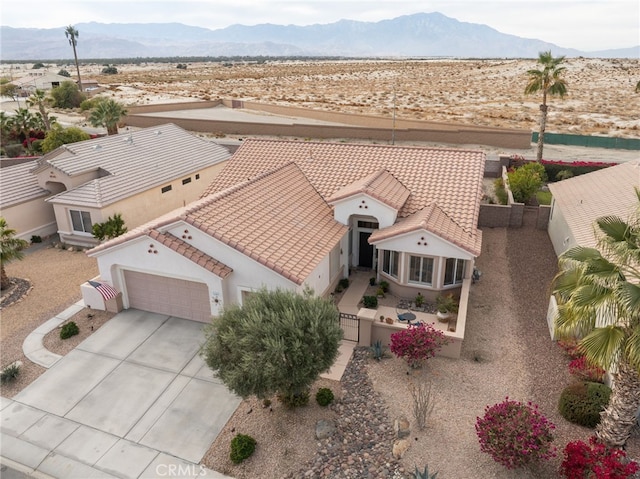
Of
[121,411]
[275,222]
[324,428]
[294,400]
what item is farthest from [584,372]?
[121,411]

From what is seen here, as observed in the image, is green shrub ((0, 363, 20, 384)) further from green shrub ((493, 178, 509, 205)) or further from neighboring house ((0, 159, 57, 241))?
green shrub ((493, 178, 509, 205))

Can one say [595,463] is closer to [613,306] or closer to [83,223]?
[613,306]

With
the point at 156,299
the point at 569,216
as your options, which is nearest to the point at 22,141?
the point at 156,299

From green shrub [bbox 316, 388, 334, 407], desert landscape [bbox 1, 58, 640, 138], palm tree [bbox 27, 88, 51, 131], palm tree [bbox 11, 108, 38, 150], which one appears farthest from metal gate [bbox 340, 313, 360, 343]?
desert landscape [bbox 1, 58, 640, 138]

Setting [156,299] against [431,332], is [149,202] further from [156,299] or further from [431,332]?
[431,332]

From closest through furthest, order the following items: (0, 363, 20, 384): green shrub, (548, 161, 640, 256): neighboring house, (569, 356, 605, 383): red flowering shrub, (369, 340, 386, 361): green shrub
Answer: (569, 356, 605, 383): red flowering shrub
(0, 363, 20, 384): green shrub
(369, 340, 386, 361): green shrub
(548, 161, 640, 256): neighboring house

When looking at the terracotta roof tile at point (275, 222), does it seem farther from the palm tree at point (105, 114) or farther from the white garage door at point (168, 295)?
the palm tree at point (105, 114)

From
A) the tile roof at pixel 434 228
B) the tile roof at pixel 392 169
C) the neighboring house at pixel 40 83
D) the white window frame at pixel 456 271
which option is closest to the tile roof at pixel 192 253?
the tile roof at pixel 392 169
